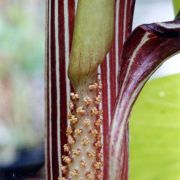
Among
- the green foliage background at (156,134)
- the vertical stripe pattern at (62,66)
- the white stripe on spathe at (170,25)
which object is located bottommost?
the green foliage background at (156,134)

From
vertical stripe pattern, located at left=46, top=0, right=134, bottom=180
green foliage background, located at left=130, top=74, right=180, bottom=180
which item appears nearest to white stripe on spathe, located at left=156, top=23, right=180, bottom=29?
vertical stripe pattern, located at left=46, top=0, right=134, bottom=180

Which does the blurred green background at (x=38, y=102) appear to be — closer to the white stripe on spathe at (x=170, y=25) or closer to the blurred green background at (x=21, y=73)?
the blurred green background at (x=21, y=73)

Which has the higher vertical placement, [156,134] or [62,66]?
[62,66]

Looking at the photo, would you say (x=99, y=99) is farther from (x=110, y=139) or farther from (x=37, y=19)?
(x=37, y=19)

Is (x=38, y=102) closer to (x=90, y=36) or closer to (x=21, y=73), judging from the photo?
(x=21, y=73)

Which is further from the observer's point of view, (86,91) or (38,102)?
(38,102)

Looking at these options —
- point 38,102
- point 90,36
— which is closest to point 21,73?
point 38,102

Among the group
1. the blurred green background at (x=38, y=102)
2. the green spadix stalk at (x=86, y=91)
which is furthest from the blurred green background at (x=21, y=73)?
the green spadix stalk at (x=86, y=91)

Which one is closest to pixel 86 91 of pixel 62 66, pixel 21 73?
pixel 62 66
